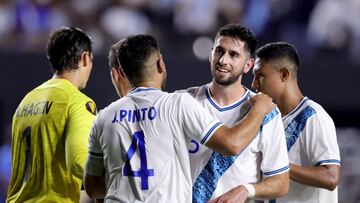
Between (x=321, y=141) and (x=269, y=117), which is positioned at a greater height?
(x=269, y=117)

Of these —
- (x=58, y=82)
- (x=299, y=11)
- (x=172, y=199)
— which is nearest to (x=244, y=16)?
(x=299, y=11)

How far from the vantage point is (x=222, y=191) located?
5305 millimetres

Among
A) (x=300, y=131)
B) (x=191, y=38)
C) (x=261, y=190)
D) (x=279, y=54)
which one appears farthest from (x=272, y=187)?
(x=191, y=38)

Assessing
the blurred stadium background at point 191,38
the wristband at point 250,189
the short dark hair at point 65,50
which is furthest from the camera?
the blurred stadium background at point 191,38

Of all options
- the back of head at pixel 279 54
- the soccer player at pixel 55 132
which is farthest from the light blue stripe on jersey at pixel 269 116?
the soccer player at pixel 55 132

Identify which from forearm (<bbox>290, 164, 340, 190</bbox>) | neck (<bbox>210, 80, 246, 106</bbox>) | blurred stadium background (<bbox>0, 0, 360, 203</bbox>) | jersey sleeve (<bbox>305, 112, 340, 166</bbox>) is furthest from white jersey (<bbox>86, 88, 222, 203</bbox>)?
blurred stadium background (<bbox>0, 0, 360, 203</bbox>)

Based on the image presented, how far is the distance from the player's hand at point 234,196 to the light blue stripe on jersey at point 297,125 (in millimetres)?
993

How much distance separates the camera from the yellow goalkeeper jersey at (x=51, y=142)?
5.39 meters

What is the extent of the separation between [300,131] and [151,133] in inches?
56.1

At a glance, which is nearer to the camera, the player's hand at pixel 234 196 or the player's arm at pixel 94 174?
the player's hand at pixel 234 196

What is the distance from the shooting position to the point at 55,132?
5414 mm

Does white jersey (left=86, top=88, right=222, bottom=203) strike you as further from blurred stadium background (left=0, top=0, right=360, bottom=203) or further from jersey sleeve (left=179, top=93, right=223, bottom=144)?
blurred stadium background (left=0, top=0, right=360, bottom=203)

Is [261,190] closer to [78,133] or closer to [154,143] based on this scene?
[154,143]

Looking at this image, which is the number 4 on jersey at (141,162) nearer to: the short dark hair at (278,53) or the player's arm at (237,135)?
the player's arm at (237,135)
